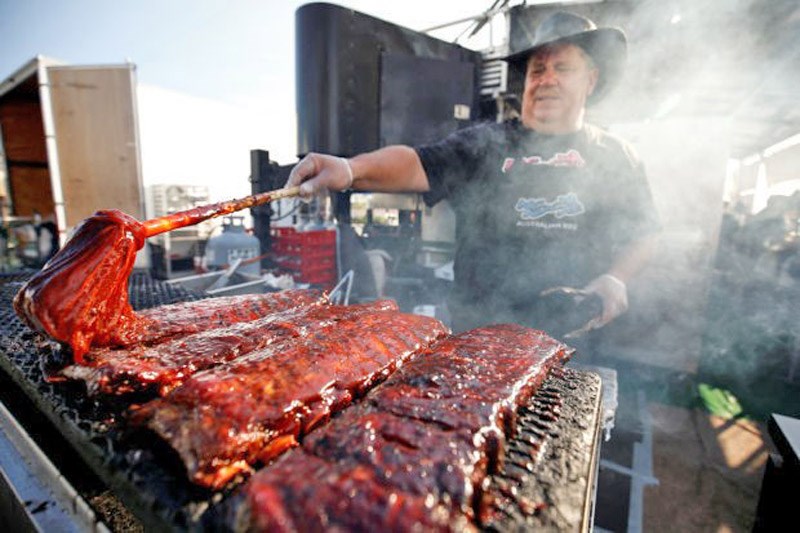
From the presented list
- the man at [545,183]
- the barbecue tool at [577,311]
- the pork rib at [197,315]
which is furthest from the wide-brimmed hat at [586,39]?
the pork rib at [197,315]

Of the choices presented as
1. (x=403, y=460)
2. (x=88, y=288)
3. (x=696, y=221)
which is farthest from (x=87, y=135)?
(x=696, y=221)

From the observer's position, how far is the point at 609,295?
302 centimetres

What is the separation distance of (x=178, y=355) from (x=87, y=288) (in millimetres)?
449

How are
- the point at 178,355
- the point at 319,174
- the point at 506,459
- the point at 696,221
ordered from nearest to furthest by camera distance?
the point at 506,459 → the point at 178,355 → the point at 319,174 → the point at 696,221

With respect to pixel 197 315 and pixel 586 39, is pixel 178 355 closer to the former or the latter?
pixel 197 315

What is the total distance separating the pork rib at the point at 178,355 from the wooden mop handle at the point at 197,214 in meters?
0.52

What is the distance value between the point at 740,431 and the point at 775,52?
4527 mm

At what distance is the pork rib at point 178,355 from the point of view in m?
1.23

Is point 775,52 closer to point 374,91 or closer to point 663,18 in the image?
point 663,18

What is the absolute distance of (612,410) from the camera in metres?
1.87

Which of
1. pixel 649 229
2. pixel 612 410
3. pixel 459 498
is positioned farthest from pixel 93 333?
pixel 649 229

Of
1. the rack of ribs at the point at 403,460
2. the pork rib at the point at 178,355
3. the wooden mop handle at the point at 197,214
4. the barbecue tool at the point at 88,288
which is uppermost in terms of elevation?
the wooden mop handle at the point at 197,214

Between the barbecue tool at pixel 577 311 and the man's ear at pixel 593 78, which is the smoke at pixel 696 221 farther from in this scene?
the barbecue tool at pixel 577 311

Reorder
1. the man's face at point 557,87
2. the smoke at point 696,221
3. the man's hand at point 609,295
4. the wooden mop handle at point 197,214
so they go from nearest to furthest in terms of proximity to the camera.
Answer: the wooden mop handle at point 197,214
the man's hand at point 609,295
the man's face at point 557,87
the smoke at point 696,221
